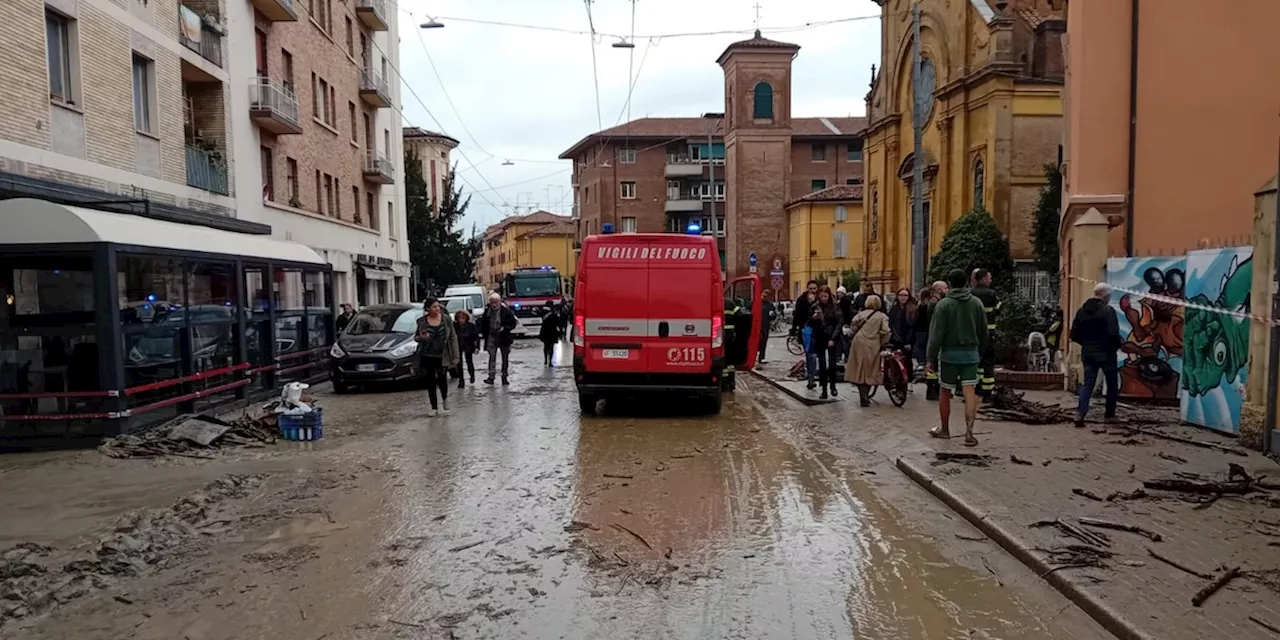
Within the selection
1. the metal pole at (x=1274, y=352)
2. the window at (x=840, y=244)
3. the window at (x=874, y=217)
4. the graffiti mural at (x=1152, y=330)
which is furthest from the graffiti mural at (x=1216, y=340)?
the window at (x=840, y=244)

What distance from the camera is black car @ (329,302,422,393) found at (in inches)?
617

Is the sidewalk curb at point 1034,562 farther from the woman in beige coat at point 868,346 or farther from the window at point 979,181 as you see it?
the window at point 979,181

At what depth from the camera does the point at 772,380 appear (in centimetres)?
1655

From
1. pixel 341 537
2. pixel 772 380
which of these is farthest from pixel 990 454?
pixel 772 380

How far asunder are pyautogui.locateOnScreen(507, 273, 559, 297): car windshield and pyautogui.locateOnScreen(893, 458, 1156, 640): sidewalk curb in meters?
30.8

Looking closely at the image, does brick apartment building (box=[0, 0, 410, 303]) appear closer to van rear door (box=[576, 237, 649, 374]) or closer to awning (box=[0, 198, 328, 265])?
awning (box=[0, 198, 328, 265])

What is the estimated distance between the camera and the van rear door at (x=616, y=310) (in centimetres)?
1158

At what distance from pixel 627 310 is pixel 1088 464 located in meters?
5.91

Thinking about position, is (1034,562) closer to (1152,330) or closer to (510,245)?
(1152,330)

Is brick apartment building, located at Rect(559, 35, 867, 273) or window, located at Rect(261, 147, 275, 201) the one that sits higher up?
brick apartment building, located at Rect(559, 35, 867, 273)

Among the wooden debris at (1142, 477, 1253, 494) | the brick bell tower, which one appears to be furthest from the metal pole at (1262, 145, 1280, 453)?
the brick bell tower

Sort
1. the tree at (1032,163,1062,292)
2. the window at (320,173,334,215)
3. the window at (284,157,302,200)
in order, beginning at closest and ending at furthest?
the tree at (1032,163,1062,292), the window at (284,157,302,200), the window at (320,173,334,215)

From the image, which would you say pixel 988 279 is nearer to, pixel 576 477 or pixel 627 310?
pixel 627 310

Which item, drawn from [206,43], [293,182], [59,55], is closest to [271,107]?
[206,43]
